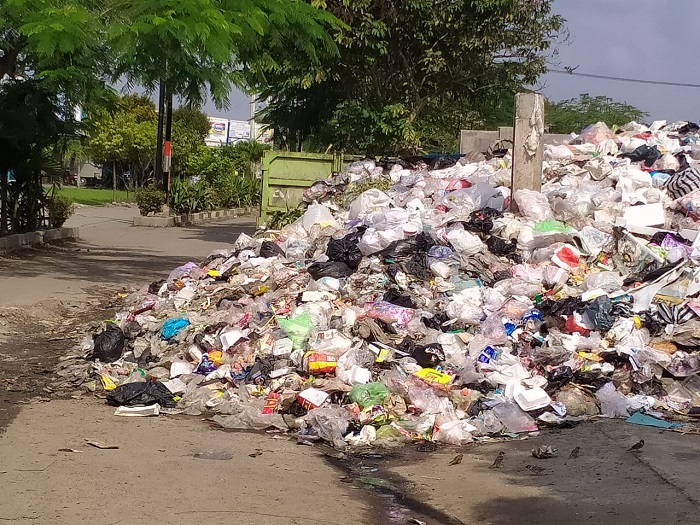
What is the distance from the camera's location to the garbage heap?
6504 mm

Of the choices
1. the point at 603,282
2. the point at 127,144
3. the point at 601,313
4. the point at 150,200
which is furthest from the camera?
the point at 127,144

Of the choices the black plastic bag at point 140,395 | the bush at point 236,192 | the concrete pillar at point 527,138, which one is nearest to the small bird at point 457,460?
the black plastic bag at point 140,395

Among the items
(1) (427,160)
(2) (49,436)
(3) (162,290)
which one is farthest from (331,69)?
(2) (49,436)

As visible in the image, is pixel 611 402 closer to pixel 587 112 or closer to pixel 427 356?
pixel 427 356

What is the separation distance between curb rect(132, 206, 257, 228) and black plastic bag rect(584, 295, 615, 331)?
19.7 m

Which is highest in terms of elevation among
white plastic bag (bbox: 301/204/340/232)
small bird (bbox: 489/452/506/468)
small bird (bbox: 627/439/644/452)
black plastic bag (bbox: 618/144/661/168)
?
black plastic bag (bbox: 618/144/661/168)

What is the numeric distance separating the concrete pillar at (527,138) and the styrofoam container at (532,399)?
134 inches

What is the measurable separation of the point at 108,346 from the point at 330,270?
Result: 212cm

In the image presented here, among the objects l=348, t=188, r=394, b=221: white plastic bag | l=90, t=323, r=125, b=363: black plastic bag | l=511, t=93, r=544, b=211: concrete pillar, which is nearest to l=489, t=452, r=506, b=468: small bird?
l=90, t=323, r=125, b=363: black plastic bag

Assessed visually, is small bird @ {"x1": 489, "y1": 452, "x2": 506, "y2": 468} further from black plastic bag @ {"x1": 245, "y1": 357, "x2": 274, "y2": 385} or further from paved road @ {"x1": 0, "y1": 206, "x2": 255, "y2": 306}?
paved road @ {"x1": 0, "y1": 206, "x2": 255, "y2": 306}

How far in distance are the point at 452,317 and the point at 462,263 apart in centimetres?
92

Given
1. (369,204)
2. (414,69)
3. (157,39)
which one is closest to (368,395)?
(369,204)

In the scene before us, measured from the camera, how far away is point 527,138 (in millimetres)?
9344

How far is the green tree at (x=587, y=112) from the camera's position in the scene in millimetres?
41312
